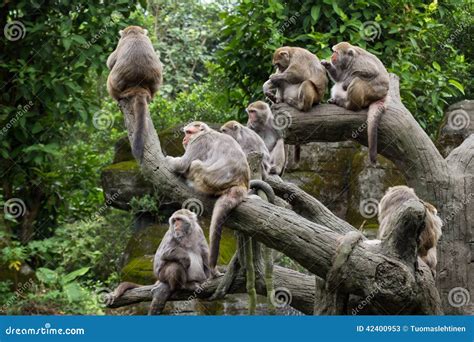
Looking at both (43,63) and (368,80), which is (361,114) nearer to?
(368,80)

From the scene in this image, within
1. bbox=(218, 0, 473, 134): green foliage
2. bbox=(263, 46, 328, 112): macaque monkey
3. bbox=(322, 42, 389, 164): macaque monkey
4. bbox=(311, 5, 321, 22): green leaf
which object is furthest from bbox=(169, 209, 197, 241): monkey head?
bbox=(311, 5, 321, 22): green leaf

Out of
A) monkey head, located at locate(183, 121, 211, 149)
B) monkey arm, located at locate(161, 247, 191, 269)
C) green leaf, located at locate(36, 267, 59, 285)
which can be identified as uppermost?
monkey head, located at locate(183, 121, 211, 149)

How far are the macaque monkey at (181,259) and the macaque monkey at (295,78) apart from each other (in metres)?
1.70

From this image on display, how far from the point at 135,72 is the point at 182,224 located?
168 centimetres

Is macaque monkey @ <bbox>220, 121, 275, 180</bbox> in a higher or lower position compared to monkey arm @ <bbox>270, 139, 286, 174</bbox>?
higher

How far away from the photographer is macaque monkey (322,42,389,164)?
8.61m

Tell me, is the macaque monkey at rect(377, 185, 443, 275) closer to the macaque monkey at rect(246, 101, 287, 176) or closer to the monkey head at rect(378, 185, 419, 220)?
the monkey head at rect(378, 185, 419, 220)

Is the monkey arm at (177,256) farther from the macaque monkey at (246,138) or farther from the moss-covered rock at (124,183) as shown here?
the moss-covered rock at (124,183)

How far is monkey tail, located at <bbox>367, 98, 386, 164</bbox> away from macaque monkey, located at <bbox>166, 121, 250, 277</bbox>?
1.59 metres

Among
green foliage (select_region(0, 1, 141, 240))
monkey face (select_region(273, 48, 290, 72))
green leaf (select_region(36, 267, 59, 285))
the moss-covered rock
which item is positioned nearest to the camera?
green leaf (select_region(36, 267, 59, 285))

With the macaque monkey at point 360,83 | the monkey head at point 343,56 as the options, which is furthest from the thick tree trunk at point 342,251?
the monkey head at point 343,56

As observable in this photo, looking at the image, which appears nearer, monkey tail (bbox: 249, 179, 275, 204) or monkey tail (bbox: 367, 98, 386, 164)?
monkey tail (bbox: 249, 179, 275, 204)

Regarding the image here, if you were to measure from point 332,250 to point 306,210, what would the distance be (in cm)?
146

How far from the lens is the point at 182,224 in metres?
8.82
